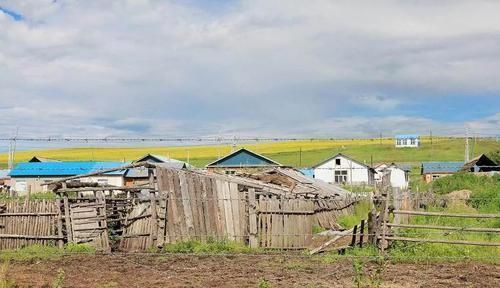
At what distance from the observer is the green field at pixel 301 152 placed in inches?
3371

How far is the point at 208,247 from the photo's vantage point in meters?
17.9

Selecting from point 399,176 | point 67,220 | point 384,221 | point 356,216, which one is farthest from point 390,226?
point 399,176

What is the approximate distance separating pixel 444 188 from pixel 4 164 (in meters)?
63.3

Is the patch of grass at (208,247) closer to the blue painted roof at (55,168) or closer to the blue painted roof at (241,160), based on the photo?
the blue painted roof at (55,168)

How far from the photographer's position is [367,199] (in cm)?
3009

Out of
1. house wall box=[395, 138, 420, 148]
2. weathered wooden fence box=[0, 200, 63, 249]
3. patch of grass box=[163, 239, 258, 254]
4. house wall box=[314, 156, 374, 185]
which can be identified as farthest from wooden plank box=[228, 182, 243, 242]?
house wall box=[395, 138, 420, 148]

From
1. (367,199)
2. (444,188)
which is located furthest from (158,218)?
(444,188)

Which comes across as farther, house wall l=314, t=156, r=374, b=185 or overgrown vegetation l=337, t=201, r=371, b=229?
house wall l=314, t=156, r=374, b=185

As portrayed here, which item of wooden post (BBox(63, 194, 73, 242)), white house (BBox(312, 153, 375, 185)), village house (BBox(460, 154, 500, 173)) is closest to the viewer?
wooden post (BBox(63, 194, 73, 242))

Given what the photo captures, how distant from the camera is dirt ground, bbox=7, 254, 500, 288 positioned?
11.6 metres

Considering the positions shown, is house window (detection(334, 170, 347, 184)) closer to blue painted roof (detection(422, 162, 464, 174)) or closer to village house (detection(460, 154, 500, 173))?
blue painted roof (detection(422, 162, 464, 174))

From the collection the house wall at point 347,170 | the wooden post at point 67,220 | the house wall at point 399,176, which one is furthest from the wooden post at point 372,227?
the house wall at point 399,176

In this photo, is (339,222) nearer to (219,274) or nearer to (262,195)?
(262,195)

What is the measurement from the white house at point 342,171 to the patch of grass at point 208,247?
47.9 metres
